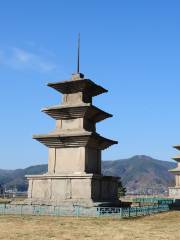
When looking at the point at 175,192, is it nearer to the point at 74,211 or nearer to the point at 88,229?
the point at 74,211

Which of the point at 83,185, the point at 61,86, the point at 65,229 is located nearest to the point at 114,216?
the point at 83,185

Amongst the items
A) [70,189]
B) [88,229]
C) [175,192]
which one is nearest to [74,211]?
[70,189]

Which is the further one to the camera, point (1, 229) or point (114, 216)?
point (114, 216)

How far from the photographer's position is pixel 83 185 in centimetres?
2848

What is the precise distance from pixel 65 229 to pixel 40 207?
25.5ft

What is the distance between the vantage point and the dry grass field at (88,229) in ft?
55.9

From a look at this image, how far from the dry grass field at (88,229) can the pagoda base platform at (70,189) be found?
457 cm

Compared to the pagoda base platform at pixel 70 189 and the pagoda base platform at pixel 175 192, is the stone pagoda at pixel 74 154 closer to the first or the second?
the pagoda base platform at pixel 70 189

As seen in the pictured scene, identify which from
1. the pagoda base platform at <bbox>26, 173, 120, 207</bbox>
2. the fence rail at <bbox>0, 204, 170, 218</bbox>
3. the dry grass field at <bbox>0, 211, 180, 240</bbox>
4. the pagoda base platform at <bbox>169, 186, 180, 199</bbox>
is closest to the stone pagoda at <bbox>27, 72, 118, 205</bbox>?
the pagoda base platform at <bbox>26, 173, 120, 207</bbox>

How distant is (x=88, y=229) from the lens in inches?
764

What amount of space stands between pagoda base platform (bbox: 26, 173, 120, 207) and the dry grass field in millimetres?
4571

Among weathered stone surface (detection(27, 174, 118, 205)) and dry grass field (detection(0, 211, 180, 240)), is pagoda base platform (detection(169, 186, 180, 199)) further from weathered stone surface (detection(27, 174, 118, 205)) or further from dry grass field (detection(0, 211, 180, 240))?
dry grass field (detection(0, 211, 180, 240))

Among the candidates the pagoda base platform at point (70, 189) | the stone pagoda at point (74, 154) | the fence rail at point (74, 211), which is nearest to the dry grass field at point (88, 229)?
the fence rail at point (74, 211)

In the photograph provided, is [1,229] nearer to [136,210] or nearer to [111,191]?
[136,210]
